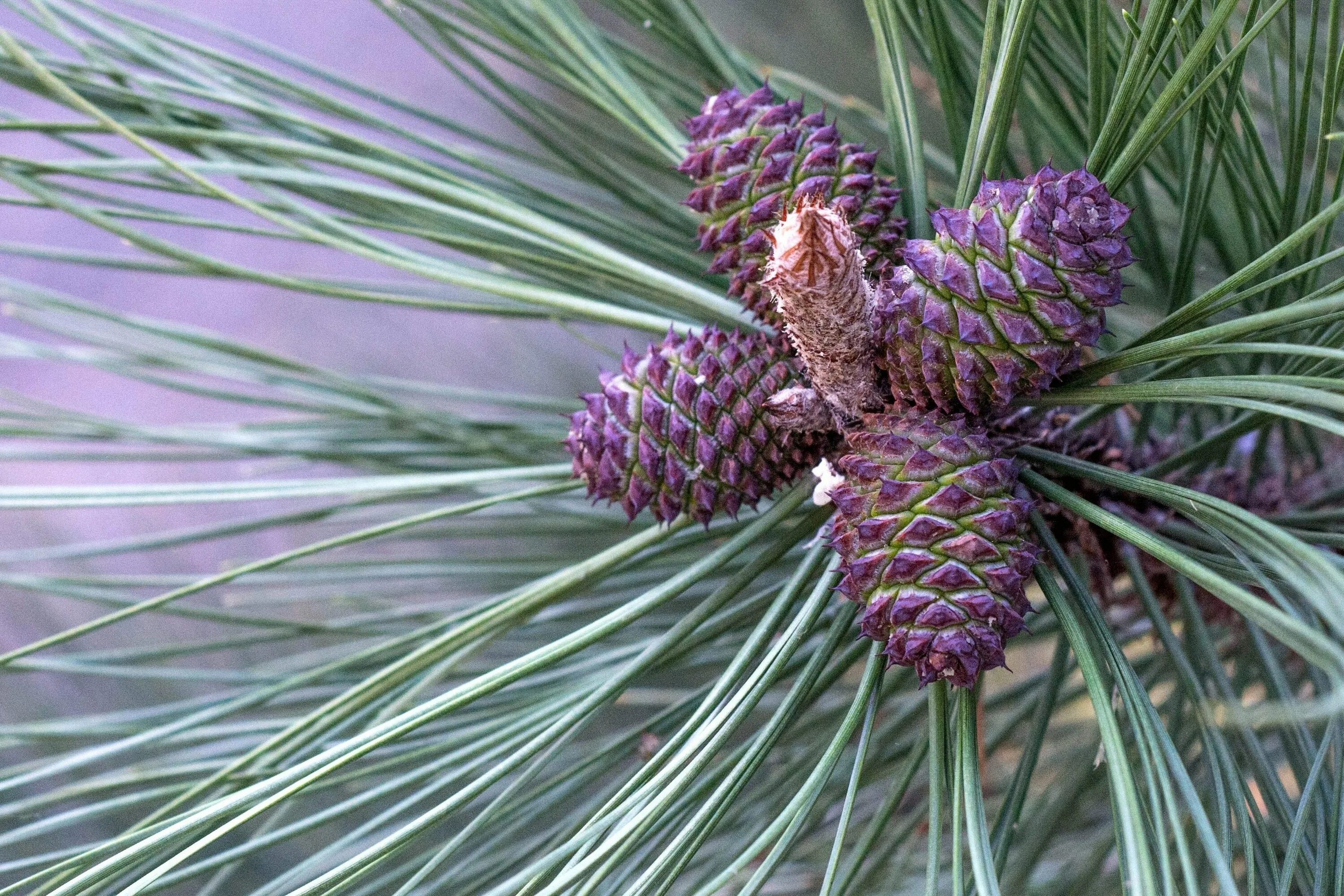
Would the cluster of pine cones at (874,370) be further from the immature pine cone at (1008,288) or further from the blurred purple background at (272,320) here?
the blurred purple background at (272,320)

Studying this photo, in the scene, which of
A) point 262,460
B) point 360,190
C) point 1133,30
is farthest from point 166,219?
point 262,460

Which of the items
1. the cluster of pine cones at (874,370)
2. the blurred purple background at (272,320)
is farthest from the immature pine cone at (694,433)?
the blurred purple background at (272,320)

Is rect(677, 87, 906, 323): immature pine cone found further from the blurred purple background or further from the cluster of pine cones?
the blurred purple background

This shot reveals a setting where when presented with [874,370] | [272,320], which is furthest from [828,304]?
[272,320]

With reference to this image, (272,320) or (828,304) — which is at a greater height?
(272,320)

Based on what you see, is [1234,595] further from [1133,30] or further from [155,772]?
[155,772]

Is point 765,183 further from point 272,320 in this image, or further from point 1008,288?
point 272,320

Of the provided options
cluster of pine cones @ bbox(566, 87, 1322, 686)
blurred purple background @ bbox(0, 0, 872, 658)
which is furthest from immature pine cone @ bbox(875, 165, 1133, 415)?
blurred purple background @ bbox(0, 0, 872, 658)

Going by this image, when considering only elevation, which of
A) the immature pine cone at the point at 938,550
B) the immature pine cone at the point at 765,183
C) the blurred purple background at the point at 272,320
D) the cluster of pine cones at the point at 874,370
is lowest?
the immature pine cone at the point at 938,550
